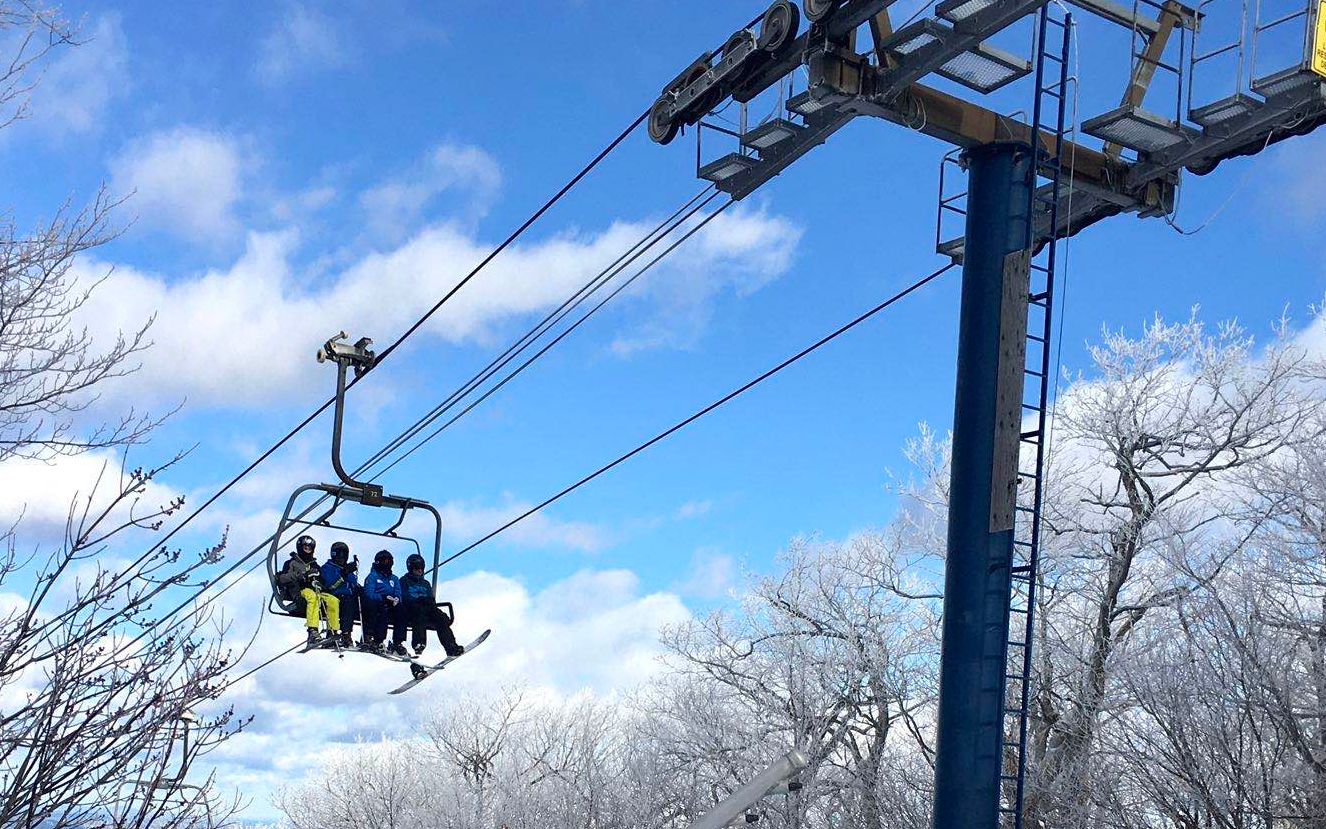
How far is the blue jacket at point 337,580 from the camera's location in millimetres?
14078

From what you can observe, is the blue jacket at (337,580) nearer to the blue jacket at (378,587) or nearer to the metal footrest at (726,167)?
the blue jacket at (378,587)

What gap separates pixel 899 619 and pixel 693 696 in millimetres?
5293

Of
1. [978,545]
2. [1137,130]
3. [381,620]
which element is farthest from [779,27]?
[381,620]

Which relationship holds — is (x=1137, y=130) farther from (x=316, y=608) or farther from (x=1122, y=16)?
(x=316, y=608)

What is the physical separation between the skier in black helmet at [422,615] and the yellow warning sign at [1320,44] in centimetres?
993

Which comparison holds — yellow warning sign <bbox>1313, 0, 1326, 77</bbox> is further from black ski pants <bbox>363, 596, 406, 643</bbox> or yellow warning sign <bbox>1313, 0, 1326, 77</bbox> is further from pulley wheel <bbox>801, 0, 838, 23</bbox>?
black ski pants <bbox>363, 596, 406, 643</bbox>

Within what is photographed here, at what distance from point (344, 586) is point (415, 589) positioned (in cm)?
92

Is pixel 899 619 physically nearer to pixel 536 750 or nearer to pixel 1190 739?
pixel 1190 739

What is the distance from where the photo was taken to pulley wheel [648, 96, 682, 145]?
11234 mm

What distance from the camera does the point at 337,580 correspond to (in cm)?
1410

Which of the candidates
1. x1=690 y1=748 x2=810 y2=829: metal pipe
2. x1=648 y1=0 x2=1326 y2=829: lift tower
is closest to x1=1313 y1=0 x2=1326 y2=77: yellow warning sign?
x1=648 y1=0 x2=1326 y2=829: lift tower

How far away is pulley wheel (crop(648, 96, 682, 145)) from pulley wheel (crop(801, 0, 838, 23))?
67.1 inches

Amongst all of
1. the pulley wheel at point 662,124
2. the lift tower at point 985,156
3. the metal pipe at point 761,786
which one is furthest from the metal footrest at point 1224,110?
the metal pipe at point 761,786

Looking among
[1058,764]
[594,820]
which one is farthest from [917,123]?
[594,820]
